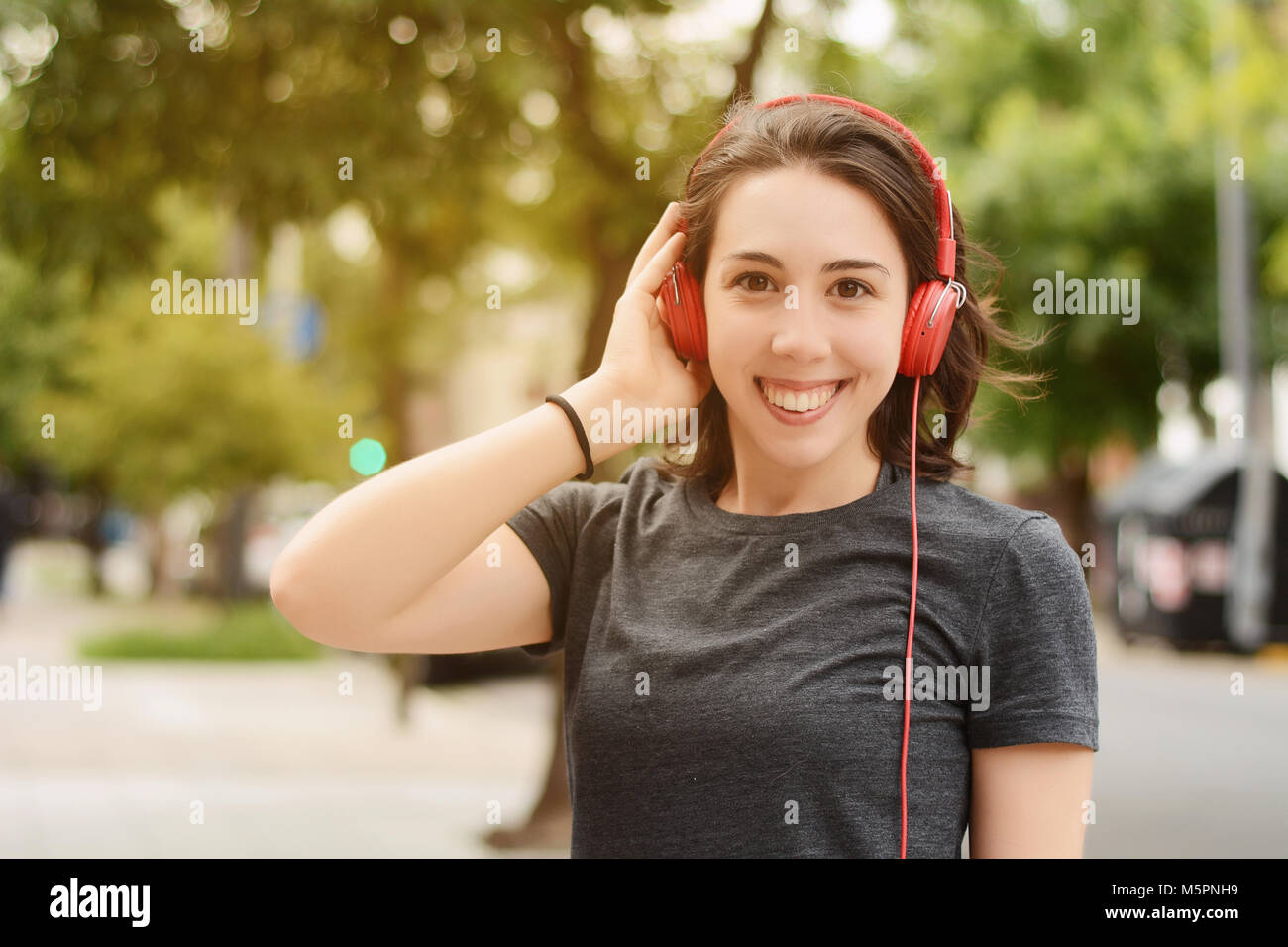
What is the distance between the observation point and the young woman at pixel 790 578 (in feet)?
5.22

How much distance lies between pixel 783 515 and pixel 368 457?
1104 centimetres

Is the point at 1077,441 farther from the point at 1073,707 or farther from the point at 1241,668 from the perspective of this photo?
the point at 1073,707

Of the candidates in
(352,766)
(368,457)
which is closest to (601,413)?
(352,766)

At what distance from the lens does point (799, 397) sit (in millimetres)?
1681

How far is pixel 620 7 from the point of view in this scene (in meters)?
5.36

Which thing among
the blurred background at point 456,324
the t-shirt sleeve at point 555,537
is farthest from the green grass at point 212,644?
the t-shirt sleeve at point 555,537

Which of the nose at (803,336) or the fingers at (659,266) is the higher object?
the fingers at (659,266)

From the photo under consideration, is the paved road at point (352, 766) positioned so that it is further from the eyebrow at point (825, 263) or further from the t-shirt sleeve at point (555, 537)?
the eyebrow at point (825, 263)

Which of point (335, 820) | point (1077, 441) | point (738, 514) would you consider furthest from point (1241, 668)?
point (738, 514)

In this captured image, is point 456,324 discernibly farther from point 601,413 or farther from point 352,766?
point 601,413

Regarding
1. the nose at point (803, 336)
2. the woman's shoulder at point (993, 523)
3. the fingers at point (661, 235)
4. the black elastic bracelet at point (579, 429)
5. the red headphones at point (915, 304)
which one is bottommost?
the woman's shoulder at point (993, 523)

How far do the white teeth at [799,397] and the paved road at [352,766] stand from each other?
4.65 metres

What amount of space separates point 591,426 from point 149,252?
4.09 m

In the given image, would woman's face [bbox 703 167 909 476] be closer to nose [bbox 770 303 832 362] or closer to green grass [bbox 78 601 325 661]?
nose [bbox 770 303 832 362]
